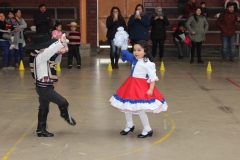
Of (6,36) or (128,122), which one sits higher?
(6,36)

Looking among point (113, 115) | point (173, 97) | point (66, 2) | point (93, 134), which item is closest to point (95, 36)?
point (66, 2)

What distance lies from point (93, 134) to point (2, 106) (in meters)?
2.66

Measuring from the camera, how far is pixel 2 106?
903 centimetres

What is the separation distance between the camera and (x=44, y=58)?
6.78 meters

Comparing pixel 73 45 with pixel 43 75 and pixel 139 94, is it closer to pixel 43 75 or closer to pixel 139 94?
pixel 43 75

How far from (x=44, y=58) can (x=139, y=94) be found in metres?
1.44

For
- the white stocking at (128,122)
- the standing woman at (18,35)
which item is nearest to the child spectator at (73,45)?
the standing woman at (18,35)

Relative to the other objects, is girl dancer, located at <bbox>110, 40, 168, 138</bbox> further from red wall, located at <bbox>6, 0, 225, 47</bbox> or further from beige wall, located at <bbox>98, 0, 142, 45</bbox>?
beige wall, located at <bbox>98, 0, 142, 45</bbox>

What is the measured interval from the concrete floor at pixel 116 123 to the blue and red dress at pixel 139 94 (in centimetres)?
47

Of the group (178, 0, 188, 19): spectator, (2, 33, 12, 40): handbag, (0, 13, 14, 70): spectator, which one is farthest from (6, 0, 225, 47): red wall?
(2, 33, 12, 40): handbag

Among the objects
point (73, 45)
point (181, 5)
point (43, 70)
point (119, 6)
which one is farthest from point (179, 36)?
point (43, 70)

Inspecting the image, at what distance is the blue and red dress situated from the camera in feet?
22.0

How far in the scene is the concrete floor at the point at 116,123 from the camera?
6.20 metres

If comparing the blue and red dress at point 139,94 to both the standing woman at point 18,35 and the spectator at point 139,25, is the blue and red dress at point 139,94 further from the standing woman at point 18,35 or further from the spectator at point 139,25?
the standing woman at point 18,35
